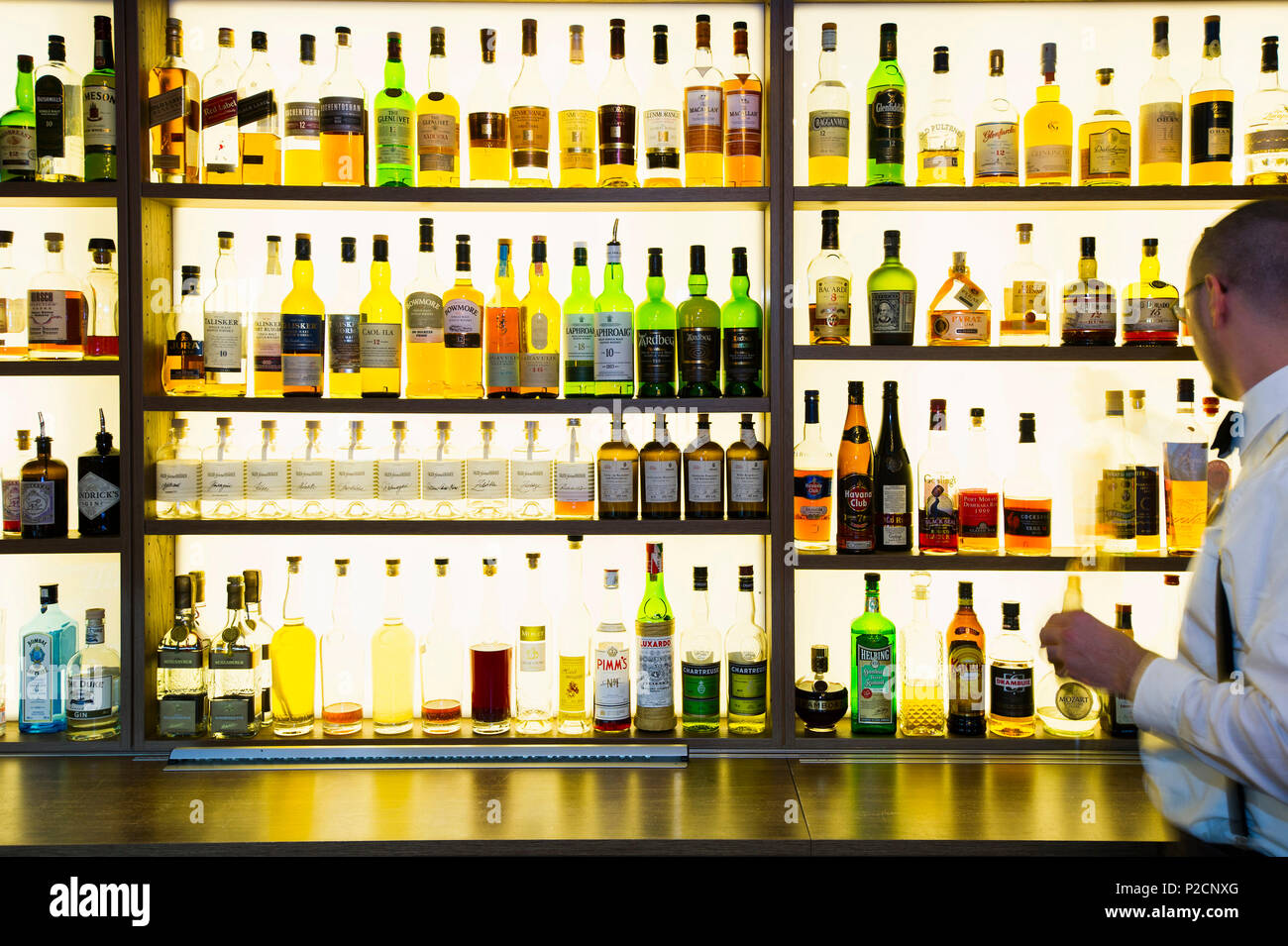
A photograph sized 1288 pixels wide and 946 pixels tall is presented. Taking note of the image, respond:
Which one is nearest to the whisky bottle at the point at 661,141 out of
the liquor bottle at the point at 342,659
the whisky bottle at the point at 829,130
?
the whisky bottle at the point at 829,130

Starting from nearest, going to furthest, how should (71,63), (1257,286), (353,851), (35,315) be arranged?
(1257,286) < (353,851) < (35,315) < (71,63)

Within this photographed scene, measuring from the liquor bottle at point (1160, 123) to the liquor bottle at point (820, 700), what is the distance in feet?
3.77

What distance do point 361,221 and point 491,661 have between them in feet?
3.23

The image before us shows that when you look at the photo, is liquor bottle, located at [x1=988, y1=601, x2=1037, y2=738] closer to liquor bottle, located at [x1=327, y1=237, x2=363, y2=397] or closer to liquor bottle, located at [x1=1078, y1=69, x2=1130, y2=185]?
liquor bottle, located at [x1=1078, y1=69, x2=1130, y2=185]

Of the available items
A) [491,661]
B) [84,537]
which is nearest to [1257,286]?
[491,661]

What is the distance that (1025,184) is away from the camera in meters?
1.94

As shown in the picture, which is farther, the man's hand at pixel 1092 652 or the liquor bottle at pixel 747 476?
the liquor bottle at pixel 747 476

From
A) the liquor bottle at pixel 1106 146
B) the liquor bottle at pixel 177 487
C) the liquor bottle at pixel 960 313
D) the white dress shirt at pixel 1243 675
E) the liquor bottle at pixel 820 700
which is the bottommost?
the liquor bottle at pixel 820 700

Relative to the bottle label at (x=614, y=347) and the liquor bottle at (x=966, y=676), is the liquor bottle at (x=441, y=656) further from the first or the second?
the liquor bottle at (x=966, y=676)

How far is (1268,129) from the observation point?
193 centimetres

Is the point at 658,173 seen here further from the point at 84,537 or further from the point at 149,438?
the point at 84,537

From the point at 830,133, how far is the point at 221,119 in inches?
47.2

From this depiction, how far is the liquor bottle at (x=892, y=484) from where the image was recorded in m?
1.96

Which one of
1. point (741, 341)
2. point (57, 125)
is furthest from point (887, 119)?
point (57, 125)
